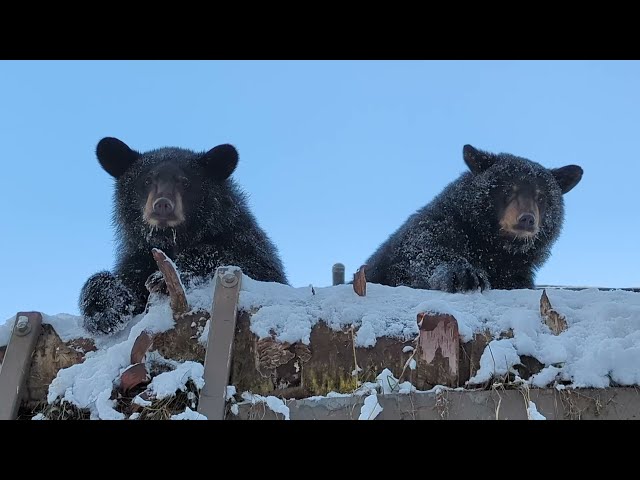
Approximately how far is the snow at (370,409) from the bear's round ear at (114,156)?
489 cm

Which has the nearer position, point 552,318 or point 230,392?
point 230,392

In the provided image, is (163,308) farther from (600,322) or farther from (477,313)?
(600,322)

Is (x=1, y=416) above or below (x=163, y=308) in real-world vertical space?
below

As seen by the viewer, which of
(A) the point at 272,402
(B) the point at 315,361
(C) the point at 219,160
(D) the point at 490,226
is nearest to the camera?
(A) the point at 272,402

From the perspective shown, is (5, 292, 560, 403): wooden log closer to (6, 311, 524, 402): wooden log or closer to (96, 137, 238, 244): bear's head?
(6, 311, 524, 402): wooden log

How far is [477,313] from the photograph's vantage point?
424cm

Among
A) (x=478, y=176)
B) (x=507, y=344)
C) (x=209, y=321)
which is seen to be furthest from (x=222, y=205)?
(x=507, y=344)

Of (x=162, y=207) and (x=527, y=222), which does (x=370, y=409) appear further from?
(x=527, y=222)

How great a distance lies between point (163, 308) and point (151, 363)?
38 centimetres

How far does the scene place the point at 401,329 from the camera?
4.05m

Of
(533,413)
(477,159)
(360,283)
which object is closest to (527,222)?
(477,159)

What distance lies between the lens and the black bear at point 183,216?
6.88 m

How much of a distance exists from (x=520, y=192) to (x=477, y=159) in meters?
0.74
